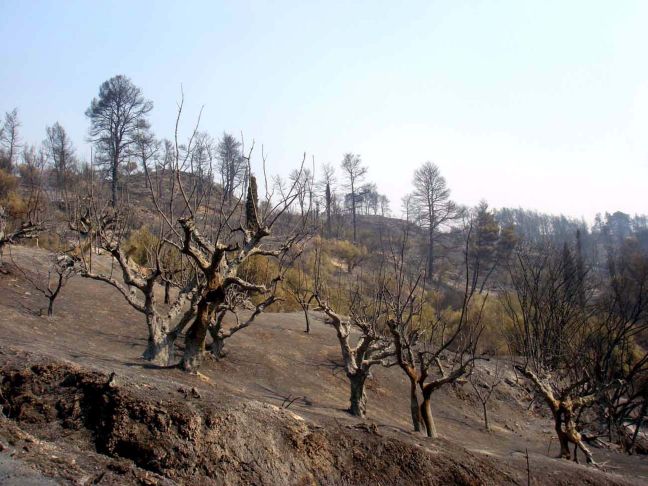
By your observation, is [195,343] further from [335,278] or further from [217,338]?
[335,278]

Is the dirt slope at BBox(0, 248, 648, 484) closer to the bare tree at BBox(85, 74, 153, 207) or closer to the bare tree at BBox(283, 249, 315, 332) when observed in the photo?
the bare tree at BBox(283, 249, 315, 332)

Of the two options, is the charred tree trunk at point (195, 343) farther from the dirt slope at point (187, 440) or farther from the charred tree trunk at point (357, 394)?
the charred tree trunk at point (357, 394)

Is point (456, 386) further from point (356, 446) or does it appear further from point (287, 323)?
point (356, 446)

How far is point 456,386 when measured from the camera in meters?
18.5

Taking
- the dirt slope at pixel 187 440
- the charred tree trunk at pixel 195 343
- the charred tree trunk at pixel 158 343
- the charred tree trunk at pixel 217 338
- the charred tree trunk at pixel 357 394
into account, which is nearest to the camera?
the dirt slope at pixel 187 440

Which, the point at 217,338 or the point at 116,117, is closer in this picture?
the point at 217,338

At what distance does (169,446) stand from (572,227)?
120 m

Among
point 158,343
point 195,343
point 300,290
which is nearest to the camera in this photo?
point 195,343

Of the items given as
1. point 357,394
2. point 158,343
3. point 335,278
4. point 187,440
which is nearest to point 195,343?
point 158,343

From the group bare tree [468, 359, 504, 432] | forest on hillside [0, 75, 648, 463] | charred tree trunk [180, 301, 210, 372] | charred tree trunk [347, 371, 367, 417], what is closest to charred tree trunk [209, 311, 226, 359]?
forest on hillside [0, 75, 648, 463]

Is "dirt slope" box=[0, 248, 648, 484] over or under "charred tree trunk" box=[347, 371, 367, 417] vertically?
over

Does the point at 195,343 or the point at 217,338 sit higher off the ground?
the point at 195,343

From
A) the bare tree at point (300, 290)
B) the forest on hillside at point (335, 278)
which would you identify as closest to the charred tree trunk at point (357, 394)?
the forest on hillside at point (335, 278)

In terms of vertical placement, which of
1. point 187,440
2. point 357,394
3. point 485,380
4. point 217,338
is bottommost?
point 485,380
